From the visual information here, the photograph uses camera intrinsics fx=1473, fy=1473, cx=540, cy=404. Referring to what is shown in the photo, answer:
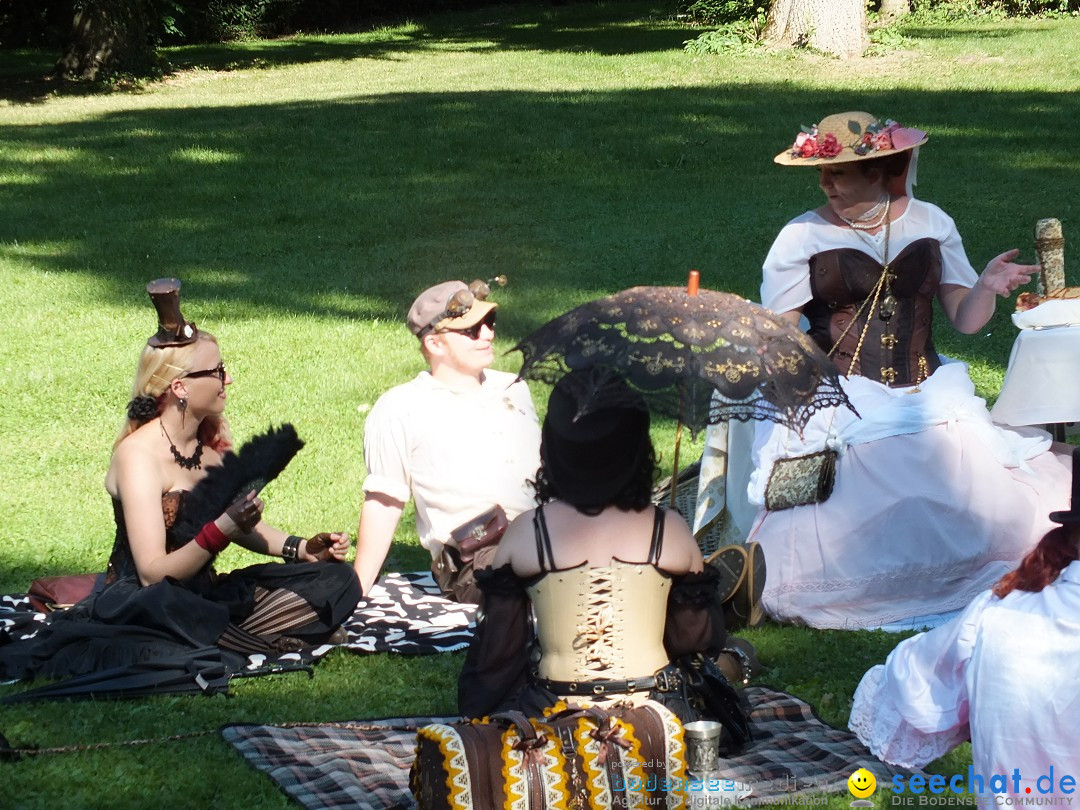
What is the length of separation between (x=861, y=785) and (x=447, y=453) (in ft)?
8.20

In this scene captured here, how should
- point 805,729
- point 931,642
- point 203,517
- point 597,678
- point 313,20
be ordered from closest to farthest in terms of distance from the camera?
point 931,642 < point 597,678 < point 805,729 < point 203,517 < point 313,20

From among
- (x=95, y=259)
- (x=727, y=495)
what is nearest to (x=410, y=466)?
(x=727, y=495)

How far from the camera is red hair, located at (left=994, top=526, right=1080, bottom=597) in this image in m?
3.60

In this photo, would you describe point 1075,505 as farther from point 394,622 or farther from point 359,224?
point 359,224

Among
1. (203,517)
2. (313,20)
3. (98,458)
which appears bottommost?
(98,458)

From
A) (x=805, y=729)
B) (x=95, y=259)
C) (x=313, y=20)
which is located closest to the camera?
(x=805, y=729)

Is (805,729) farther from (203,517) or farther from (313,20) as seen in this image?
(313,20)

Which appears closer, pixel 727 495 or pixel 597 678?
pixel 597 678

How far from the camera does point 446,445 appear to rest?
20.9ft

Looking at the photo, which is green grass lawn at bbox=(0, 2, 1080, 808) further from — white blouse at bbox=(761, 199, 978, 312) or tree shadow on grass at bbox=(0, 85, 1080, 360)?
white blouse at bbox=(761, 199, 978, 312)

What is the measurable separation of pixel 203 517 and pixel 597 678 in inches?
→ 88.7

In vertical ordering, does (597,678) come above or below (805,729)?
above

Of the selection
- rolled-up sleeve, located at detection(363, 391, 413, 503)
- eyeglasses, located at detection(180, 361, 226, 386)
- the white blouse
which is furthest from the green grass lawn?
the white blouse

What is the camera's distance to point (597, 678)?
4.18m
